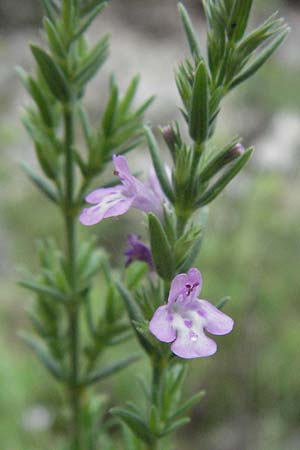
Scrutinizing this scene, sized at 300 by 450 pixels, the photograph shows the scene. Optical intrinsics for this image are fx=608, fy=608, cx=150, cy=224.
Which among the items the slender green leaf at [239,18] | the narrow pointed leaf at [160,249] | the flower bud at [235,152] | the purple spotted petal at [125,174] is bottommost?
the narrow pointed leaf at [160,249]

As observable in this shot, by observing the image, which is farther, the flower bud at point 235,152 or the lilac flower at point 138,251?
the lilac flower at point 138,251

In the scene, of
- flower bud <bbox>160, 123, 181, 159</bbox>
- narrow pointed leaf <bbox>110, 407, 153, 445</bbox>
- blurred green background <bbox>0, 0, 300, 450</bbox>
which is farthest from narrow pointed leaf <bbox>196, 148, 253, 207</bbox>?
blurred green background <bbox>0, 0, 300, 450</bbox>

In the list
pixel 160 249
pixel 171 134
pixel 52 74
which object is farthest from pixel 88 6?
pixel 160 249

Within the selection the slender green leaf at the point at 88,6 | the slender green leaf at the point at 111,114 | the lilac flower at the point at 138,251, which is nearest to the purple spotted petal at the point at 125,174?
the lilac flower at the point at 138,251

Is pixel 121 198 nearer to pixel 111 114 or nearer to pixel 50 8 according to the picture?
pixel 111 114

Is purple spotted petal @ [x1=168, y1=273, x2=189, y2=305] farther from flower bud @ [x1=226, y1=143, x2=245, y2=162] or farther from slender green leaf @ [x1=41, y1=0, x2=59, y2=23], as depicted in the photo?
slender green leaf @ [x1=41, y1=0, x2=59, y2=23]

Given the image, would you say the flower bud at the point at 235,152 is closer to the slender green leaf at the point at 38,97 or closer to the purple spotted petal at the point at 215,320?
the purple spotted petal at the point at 215,320

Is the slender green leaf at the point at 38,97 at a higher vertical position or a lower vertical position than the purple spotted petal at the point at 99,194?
higher

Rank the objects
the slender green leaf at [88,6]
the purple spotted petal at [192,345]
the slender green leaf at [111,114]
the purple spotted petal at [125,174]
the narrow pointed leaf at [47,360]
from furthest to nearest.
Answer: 1. the narrow pointed leaf at [47,360]
2. the slender green leaf at [111,114]
3. the slender green leaf at [88,6]
4. the purple spotted petal at [125,174]
5. the purple spotted petal at [192,345]

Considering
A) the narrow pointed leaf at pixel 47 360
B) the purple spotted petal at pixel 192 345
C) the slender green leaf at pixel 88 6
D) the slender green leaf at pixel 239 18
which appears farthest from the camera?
the narrow pointed leaf at pixel 47 360
